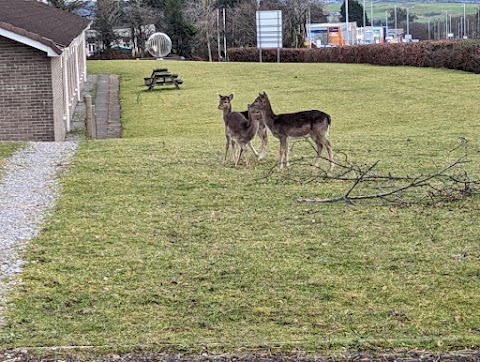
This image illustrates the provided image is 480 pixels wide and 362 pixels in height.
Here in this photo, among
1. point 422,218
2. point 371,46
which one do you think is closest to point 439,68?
point 371,46

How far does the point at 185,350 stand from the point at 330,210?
4648 millimetres

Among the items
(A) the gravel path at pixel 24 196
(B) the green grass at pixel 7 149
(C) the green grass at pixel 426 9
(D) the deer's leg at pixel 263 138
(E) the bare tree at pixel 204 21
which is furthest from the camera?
(C) the green grass at pixel 426 9

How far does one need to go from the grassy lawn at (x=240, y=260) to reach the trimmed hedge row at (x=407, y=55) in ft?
74.4

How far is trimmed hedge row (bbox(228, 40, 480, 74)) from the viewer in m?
37.5

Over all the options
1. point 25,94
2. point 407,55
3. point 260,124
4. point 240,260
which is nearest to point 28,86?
point 25,94

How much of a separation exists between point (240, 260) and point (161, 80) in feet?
96.1

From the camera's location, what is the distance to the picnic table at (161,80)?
36219 mm

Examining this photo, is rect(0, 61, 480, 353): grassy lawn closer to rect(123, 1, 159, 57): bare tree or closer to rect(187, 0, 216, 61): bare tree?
rect(187, 0, 216, 61): bare tree

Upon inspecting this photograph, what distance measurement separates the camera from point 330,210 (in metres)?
10.3

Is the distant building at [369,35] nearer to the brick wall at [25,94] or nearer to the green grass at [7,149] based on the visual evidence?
the brick wall at [25,94]

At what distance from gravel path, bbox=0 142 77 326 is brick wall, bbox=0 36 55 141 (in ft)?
10.2

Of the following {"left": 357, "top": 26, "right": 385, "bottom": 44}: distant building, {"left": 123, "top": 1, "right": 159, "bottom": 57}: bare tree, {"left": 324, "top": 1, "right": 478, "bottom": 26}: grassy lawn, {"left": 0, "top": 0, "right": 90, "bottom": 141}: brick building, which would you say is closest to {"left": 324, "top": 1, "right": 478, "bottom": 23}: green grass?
{"left": 324, "top": 1, "right": 478, "bottom": 26}: grassy lawn

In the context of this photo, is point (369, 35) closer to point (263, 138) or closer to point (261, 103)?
point (263, 138)

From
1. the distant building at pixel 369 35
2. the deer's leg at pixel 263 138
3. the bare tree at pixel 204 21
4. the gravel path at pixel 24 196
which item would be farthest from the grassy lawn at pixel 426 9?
the gravel path at pixel 24 196
